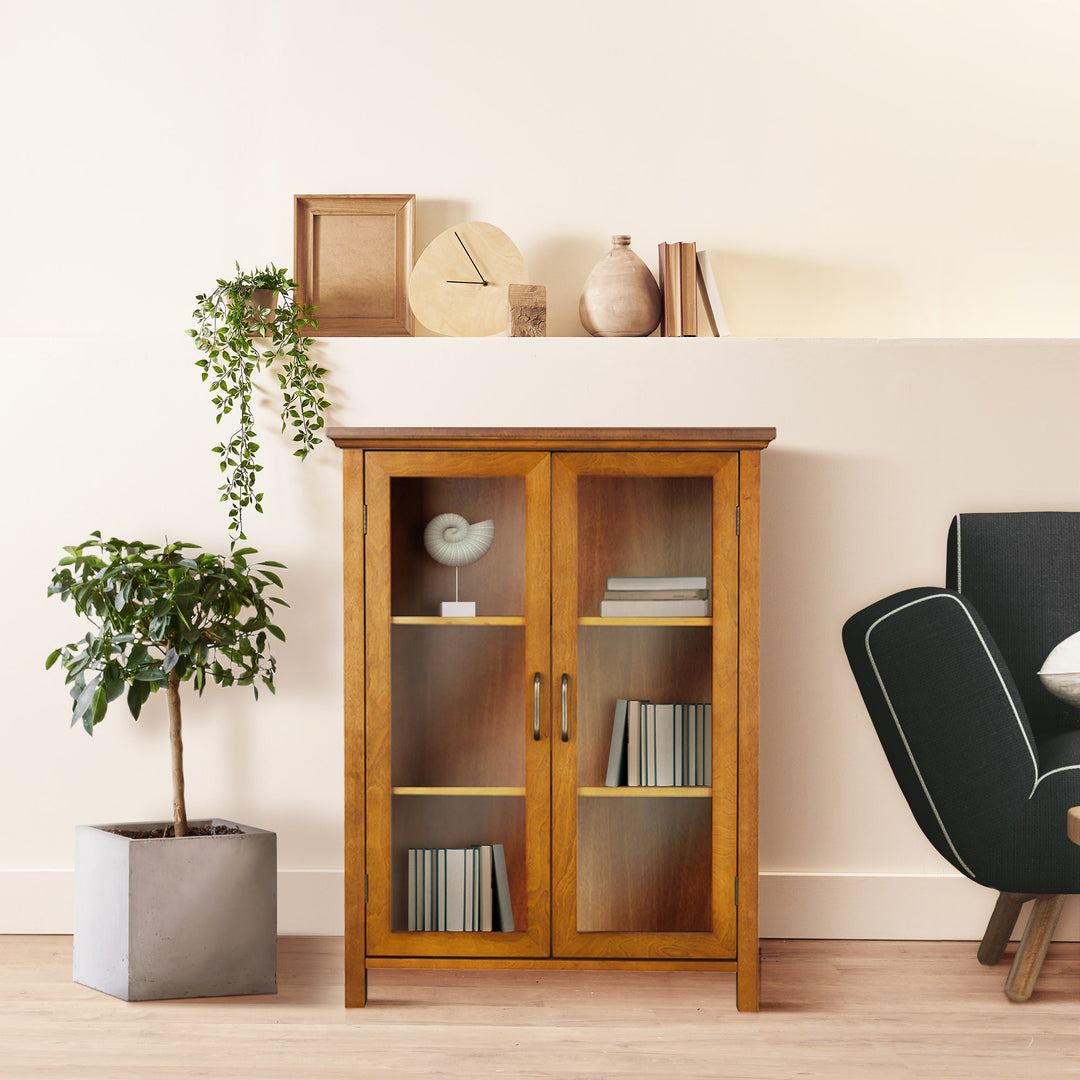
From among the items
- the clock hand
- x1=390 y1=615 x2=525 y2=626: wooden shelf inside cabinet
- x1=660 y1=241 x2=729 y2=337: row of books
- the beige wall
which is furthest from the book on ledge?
x1=390 y1=615 x2=525 y2=626: wooden shelf inside cabinet

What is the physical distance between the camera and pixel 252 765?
8.43 ft

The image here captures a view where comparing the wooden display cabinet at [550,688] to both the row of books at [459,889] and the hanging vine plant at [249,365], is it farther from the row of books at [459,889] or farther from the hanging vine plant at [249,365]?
the hanging vine plant at [249,365]

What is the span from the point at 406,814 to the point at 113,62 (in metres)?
2.18

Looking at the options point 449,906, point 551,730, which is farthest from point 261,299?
point 449,906

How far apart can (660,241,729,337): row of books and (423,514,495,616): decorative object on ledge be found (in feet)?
2.73

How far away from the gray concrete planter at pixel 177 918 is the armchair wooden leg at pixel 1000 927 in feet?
5.40

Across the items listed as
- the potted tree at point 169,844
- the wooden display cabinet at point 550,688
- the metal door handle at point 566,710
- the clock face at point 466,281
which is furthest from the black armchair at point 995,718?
the potted tree at point 169,844

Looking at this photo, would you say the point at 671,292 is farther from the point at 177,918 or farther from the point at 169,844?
the point at 177,918

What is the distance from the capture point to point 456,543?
2.14 metres

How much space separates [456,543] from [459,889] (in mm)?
738

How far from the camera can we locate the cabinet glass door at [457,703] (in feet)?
6.85

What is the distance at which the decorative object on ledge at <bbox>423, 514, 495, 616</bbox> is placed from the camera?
6.97ft

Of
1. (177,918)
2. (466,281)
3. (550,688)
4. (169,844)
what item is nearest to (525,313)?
(466,281)

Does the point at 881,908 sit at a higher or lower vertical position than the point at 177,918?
lower
